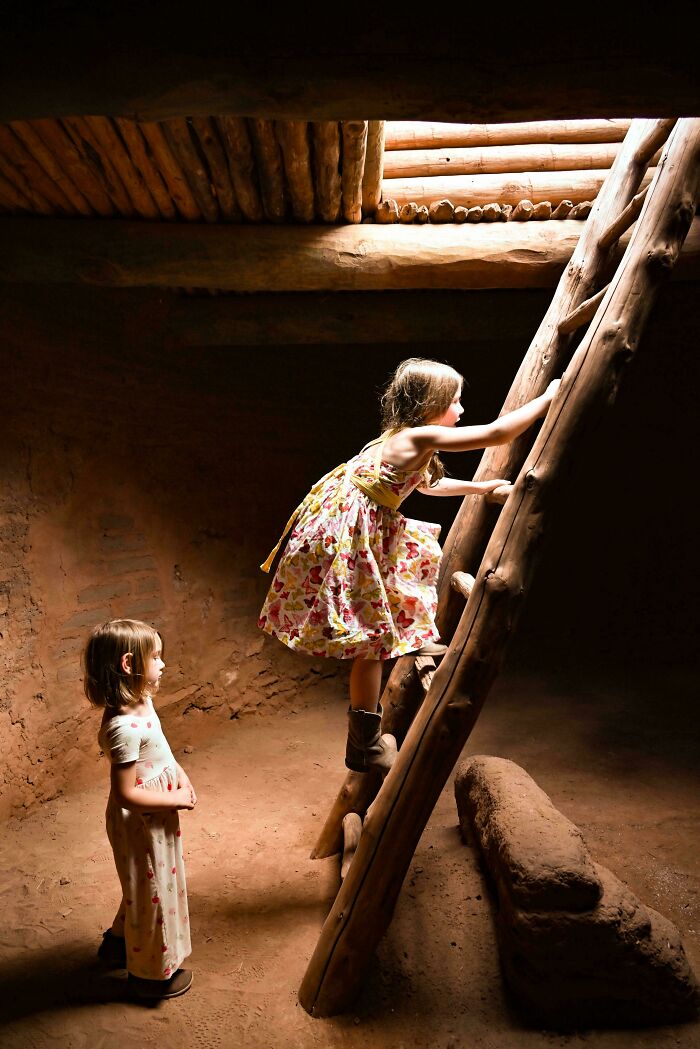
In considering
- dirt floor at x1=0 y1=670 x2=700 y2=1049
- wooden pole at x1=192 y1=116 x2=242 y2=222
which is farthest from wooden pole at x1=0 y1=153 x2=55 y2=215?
dirt floor at x1=0 y1=670 x2=700 y2=1049

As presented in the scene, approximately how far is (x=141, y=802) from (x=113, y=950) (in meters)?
0.87

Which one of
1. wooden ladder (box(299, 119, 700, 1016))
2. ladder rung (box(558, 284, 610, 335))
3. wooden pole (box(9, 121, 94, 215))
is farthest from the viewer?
wooden pole (box(9, 121, 94, 215))

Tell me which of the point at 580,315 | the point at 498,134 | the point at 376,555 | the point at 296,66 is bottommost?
the point at 376,555

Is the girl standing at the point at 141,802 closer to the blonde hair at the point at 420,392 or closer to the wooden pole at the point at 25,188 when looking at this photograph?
the blonde hair at the point at 420,392

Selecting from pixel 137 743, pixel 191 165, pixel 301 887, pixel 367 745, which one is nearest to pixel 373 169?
pixel 191 165

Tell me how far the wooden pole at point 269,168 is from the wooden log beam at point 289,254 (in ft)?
0.57

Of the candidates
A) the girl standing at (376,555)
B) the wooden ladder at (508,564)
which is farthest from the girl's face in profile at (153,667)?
the wooden ladder at (508,564)

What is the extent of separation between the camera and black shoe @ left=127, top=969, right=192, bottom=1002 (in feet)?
8.74

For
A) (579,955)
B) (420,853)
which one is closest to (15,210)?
(420,853)

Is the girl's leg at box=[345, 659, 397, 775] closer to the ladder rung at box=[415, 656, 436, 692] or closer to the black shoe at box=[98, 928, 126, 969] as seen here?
the ladder rung at box=[415, 656, 436, 692]

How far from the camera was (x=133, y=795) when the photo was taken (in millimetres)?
2451

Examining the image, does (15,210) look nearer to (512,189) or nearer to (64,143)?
(64,143)

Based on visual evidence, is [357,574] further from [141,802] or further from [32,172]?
[32,172]

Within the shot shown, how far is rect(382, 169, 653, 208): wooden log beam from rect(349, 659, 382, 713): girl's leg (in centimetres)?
247
